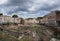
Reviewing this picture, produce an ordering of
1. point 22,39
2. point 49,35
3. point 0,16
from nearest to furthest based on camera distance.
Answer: point 22,39 → point 49,35 → point 0,16

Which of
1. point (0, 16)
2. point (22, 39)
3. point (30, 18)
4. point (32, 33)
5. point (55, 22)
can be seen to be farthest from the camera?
point (30, 18)

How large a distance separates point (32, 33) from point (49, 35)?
2.27 metres

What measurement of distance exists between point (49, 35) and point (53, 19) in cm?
611

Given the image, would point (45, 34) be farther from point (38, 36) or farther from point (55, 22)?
point (55, 22)

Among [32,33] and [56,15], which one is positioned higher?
[56,15]

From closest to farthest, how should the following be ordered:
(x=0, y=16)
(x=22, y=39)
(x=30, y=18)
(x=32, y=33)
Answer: (x=22, y=39)
(x=32, y=33)
(x=0, y=16)
(x=30, y=18)

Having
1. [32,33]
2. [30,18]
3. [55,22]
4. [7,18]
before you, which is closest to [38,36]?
[32,33]

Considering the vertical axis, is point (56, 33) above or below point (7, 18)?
below

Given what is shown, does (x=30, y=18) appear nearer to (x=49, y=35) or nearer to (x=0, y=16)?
(x=0, y=16)

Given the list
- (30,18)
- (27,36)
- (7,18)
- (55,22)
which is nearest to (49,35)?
(27,36)

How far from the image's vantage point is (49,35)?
1769 cm

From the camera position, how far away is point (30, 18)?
101 feet

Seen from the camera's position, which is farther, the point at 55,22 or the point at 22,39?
the point at 55,22

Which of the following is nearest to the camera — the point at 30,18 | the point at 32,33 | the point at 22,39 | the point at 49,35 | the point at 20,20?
the point at 22,39
